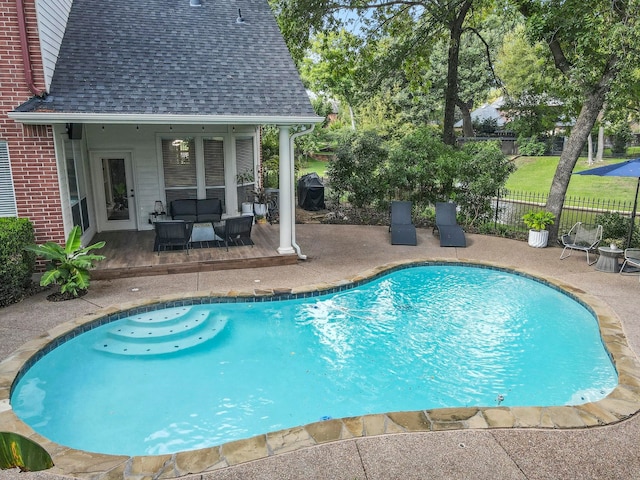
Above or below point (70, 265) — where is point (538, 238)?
below

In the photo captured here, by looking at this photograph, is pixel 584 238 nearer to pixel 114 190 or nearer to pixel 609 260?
pixel 609 260

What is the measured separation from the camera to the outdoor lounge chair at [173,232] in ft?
30.6

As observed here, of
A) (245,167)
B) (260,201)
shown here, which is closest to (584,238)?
(260,201)

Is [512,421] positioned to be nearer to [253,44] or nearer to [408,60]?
[253,44]

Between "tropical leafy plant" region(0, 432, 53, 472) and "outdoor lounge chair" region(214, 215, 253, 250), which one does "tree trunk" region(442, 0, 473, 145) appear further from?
"tropical leafy plant" region(0, 432, 53, 472)

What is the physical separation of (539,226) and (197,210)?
27.5 feet

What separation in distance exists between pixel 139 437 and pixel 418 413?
9.34 ft

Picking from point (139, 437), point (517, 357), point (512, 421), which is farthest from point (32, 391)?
point (517, 357)

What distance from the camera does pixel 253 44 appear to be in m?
11.1

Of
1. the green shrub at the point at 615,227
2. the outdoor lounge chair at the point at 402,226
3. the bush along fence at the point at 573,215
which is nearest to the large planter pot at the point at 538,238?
the bush along fence at the point at 573,215

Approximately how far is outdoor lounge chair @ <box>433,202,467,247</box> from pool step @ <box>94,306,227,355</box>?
616cm

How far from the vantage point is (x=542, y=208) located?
1856cm

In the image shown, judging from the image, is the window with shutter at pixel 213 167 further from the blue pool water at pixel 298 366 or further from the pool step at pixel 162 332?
the pool step at pixel 162 332

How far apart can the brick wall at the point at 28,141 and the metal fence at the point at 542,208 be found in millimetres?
10741
